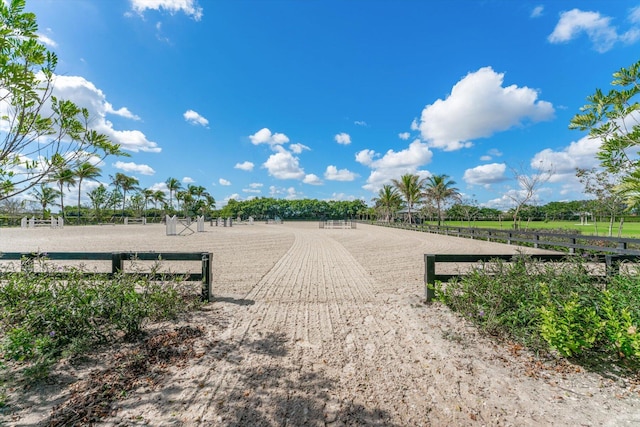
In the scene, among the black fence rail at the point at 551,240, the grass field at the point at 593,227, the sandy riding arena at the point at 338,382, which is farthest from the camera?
the grass field at the point at 593,227

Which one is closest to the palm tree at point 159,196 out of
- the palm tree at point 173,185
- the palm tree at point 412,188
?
the palm tree at point 173,185

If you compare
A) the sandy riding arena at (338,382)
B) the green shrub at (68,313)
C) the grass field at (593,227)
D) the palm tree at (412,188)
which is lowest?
the grass field at (593,227)

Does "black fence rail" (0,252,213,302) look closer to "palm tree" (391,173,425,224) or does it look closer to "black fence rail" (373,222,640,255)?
"black fence rail" (373,222,640,255)

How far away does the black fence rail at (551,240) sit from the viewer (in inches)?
335

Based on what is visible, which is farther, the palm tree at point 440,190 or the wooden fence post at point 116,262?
the palm tree at point 440,190

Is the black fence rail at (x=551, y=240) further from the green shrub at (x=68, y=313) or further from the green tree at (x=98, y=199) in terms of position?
the green tree at (x=98, y=199)

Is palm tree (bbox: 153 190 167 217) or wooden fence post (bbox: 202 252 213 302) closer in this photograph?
wooden fence post (bbox: 202 252 213 302)

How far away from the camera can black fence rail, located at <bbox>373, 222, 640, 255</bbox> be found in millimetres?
8508

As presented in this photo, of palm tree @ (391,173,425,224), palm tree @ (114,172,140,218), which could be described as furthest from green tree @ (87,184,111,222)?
palm tree @ (391,173,425,224)

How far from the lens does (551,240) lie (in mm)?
14953

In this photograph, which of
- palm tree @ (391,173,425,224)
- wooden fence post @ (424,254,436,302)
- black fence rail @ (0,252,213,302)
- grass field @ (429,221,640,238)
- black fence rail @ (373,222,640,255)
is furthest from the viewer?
palm tree @ (391,173,425,224)

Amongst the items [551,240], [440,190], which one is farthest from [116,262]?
[440,190]

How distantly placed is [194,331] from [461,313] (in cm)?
411

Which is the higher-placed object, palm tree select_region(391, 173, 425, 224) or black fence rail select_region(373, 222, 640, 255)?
palm tree select_region(391, 173, 425, 224)
